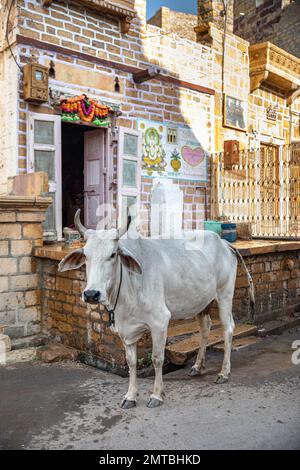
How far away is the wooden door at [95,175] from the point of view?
8266 mm

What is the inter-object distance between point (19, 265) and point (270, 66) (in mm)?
8413

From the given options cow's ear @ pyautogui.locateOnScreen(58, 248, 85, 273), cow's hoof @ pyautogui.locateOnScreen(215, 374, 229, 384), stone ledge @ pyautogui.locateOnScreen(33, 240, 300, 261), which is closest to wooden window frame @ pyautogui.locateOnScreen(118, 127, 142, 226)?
stone ledge @ pyautogui.locateOnScreen(33, 240, 300, 261)

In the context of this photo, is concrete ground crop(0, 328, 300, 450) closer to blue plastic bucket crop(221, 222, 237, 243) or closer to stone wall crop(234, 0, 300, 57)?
blue plastic bucket crop(221, 222, 237, 243)

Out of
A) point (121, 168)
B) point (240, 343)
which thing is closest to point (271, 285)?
point (240, 343)

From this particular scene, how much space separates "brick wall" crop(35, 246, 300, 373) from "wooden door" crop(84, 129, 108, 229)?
2597mm

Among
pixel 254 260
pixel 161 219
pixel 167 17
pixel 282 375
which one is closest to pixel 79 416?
pixel 282 375

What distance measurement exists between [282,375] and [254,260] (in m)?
2.33

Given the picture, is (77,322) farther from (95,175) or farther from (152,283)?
(95,175)

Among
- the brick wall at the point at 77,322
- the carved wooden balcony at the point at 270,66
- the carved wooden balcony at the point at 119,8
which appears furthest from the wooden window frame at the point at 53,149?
the carved wooden balcony at the point at 270,66

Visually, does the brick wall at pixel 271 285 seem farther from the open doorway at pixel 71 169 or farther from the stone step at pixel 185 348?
the open doorway at pixel 71 169

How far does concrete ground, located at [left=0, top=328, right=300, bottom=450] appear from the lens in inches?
120

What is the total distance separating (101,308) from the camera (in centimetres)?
486

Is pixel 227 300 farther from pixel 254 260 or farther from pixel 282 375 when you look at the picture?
pixel 254 260

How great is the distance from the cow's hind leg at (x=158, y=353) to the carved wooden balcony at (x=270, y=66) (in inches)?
362
